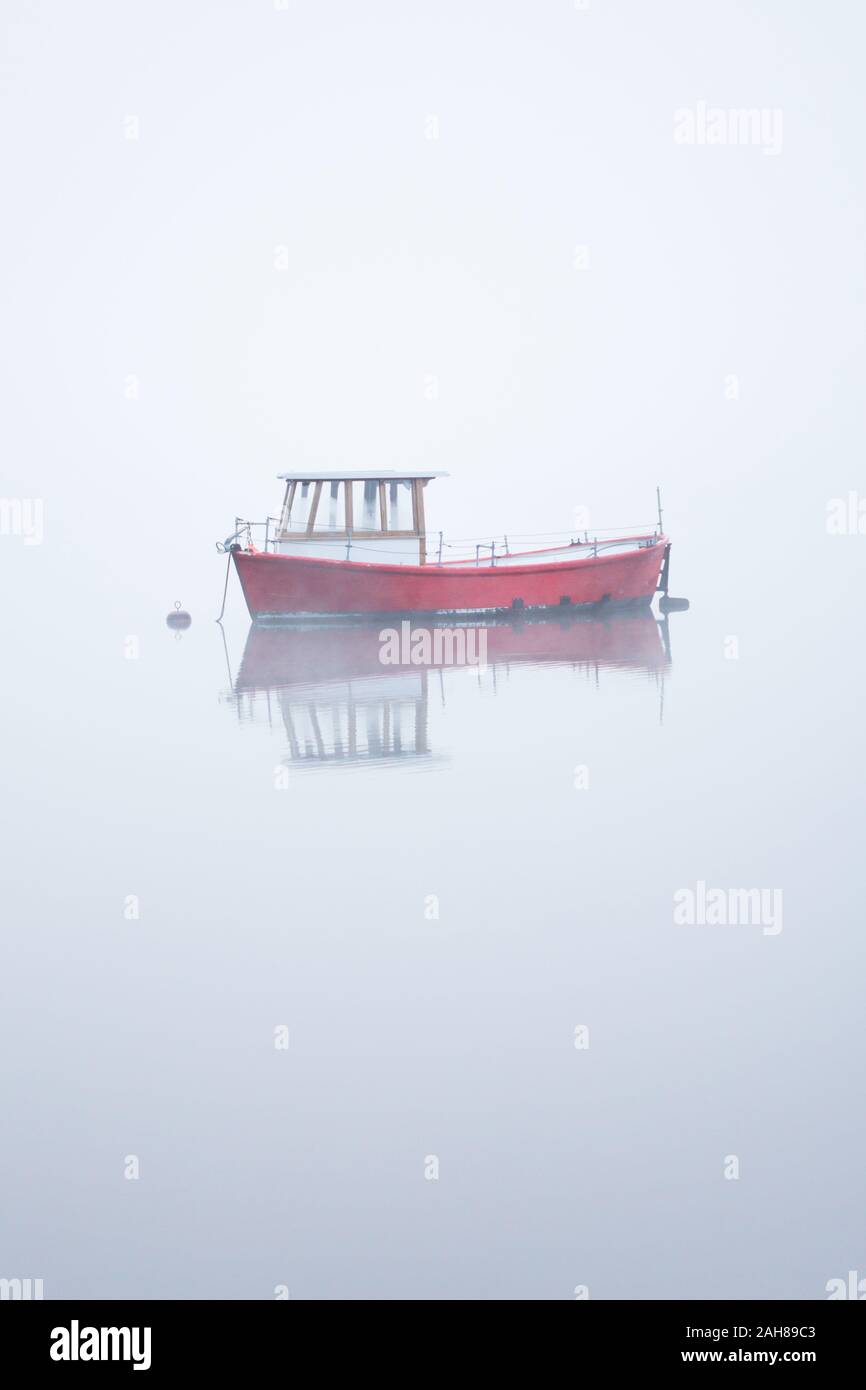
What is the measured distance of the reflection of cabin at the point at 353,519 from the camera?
2586 centimetres

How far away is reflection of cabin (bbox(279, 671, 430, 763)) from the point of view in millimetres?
13281

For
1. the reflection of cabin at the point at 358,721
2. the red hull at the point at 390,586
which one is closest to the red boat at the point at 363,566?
the red hull at the point at 390,586

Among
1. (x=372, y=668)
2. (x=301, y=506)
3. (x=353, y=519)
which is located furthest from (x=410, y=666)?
(x=301, y=506)

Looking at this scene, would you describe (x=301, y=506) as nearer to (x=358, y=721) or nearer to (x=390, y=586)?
(x=390, y=586)

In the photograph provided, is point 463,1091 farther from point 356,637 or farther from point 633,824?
point 356,637

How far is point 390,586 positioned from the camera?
25.1 metres

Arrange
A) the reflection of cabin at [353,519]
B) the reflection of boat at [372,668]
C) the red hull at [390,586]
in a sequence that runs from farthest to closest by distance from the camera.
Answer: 1. the reflection of cabin at [353,519]
2. the red hull at [390,586]
3. the reflection of boat at [372,668]

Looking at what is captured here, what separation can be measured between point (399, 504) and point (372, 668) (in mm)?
7041

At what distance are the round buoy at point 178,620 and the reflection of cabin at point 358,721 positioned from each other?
432 inches

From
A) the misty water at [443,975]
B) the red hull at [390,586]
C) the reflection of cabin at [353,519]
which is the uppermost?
the reflection of cabin at [353,519]

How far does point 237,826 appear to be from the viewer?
10.7m

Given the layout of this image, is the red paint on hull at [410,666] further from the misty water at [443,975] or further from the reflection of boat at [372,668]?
the misty water at [443,975]

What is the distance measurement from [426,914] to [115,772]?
209 inches

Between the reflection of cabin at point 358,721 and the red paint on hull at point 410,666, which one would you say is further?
the red paint on hull at point 410,666
